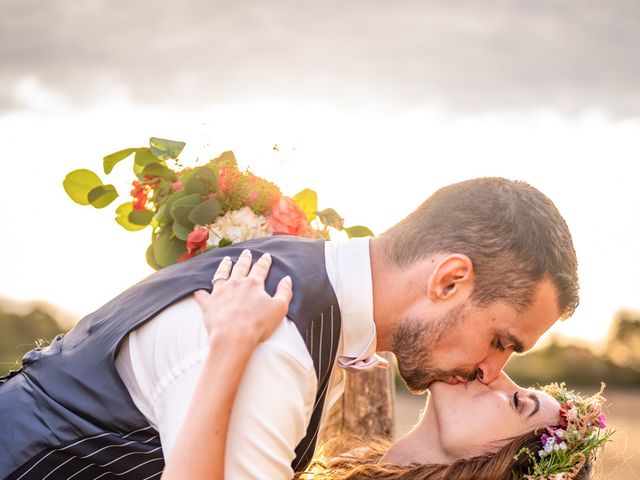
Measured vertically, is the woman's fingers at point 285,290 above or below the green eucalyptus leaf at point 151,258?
below

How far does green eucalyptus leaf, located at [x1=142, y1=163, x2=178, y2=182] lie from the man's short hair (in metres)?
1.24

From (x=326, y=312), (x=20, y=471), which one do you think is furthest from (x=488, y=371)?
(x=20, y=471)

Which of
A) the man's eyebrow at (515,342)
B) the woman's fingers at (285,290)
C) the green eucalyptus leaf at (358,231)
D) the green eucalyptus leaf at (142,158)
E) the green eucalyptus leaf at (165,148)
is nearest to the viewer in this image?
the woman's fingers at (285,290)

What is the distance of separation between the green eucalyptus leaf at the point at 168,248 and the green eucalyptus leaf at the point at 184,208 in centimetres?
12

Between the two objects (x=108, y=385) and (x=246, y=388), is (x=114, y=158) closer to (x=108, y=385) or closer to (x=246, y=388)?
(x=108, y=385)

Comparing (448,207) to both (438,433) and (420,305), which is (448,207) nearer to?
(420,305)

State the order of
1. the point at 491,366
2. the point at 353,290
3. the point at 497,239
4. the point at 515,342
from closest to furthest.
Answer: the point at 353,290
the point at 497,239
the point at 515,342
the point at 491,366

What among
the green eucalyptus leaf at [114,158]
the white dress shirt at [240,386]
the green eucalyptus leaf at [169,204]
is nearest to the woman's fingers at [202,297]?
the white dress shirt at [240,386]

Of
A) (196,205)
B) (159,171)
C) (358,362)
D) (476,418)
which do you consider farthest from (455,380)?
(159,171)

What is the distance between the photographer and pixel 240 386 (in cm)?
267

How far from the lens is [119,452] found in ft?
10.0

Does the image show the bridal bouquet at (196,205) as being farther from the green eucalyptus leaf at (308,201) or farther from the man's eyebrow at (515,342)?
the man's eyebrow at (515,342)

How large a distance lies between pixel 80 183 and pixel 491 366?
7.29ft

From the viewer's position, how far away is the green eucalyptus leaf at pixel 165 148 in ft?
13.3
